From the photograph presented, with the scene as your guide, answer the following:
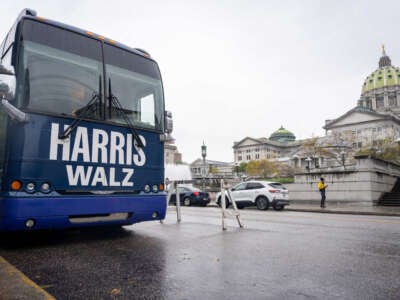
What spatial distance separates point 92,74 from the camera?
19.3 feet

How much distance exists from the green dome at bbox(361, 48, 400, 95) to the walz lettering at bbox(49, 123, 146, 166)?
139764mm

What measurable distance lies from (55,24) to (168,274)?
4.62 meters

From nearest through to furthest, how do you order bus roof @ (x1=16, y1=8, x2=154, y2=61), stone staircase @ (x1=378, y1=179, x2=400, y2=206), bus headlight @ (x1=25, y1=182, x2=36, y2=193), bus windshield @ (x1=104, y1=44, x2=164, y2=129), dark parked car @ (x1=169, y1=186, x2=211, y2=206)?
1. bus headlight @ (x1=25, y1=182, x2=36, y2=193)
2. bus roof @ (x1=16, y1=8, x2=154, y2=61)
3. bus windshield @ (x1=104, y1=44, x2=164, y2=129)
4. stone staircase @ (x1=378, y1=179, x2=400, y2=206)
5. dark parked car @ (x1=169, y1=186, x2=211, y2=206)

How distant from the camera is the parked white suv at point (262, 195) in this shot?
17969 millimetres

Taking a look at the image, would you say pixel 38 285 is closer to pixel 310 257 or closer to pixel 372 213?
pixel 310 257

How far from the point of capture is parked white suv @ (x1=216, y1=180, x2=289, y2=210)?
18.0 metres

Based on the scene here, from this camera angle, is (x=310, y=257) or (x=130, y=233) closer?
(x=310, y=257)

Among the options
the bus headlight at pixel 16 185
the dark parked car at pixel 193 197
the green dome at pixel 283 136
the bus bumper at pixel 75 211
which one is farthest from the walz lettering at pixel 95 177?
the green dome at pixel 283 136

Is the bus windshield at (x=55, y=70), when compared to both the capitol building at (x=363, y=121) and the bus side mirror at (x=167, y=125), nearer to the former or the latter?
the bus side mirror at (x=167, y=125)

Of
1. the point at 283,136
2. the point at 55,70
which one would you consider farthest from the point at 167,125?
the point at 283,136

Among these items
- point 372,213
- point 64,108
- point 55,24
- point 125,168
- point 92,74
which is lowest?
point 372,213

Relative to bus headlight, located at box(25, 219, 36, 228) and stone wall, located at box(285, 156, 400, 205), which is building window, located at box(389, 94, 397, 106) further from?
bus headlight, located at box(25, 219, 36, 228)

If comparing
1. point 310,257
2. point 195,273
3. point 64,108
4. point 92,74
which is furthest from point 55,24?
point 310,257

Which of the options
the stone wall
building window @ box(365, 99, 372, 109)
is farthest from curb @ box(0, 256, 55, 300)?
building window @ box(365, 99, 372, 109)
